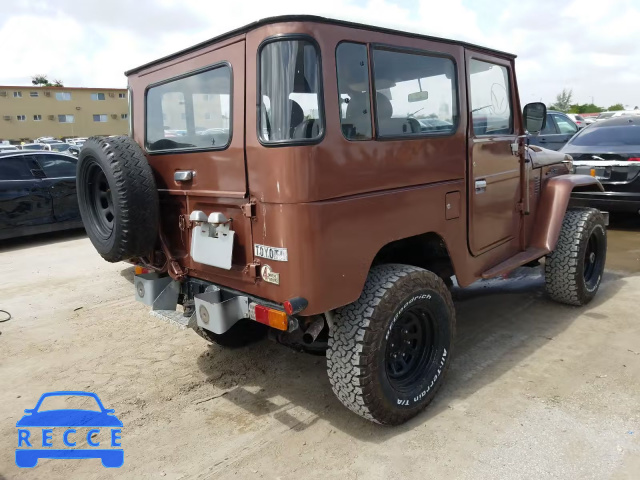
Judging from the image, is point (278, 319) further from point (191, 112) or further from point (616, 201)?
point (616, 201)

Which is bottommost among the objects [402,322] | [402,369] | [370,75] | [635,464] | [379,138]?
[635,464]

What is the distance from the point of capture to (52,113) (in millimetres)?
46625

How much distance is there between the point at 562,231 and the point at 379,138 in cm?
253

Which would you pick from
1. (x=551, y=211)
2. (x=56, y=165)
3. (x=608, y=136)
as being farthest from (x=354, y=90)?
(x=56, y=165)

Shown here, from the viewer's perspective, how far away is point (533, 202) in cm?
421

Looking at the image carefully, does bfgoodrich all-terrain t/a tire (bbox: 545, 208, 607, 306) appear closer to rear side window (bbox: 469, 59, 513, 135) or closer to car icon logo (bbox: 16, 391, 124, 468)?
rear side window (bbox: 469, 59, 513, 135)

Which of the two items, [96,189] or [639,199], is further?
[639,199]

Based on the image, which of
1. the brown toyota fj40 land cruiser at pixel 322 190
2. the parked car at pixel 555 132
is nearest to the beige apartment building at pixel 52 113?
the parked car at pixel 555 132

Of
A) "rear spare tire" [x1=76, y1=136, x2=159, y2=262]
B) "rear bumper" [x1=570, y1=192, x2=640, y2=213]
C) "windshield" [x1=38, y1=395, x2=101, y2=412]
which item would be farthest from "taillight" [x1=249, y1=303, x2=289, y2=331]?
"rear bumper" [x1=570, y1=192, x2=640, y2=213]

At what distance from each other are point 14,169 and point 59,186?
68cm

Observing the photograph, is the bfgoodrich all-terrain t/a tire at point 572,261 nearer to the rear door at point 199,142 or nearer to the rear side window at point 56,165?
the rear door at point 199,142

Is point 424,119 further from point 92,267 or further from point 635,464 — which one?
point 92,267

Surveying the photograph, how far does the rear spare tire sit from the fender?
121 inches

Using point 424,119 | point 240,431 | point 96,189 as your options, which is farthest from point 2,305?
point 424,119
